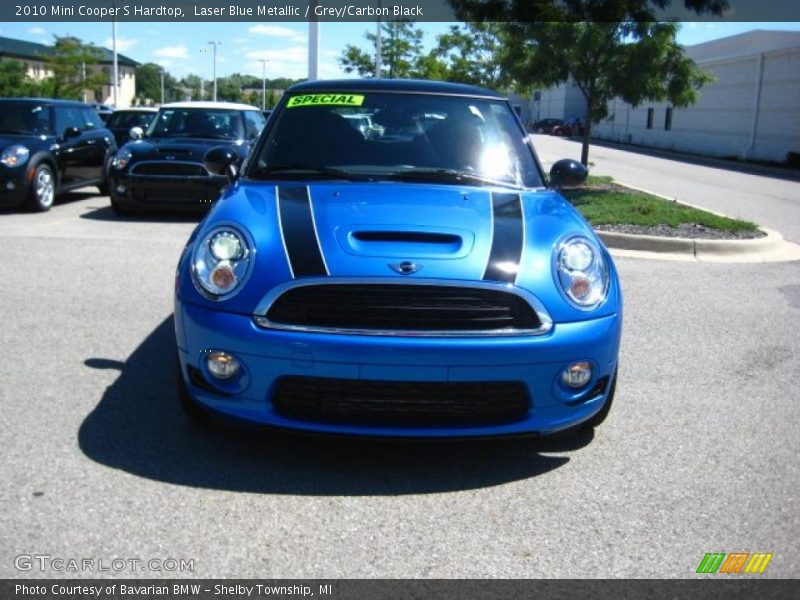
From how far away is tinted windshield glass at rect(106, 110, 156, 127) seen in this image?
18.6m

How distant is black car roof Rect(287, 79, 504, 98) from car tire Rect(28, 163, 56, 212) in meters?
7.27

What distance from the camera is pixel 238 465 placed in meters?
3.31

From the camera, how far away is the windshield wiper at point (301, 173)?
4105 mm

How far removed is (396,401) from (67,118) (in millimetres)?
10757

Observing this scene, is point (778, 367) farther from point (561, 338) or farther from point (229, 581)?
point (229, 581)

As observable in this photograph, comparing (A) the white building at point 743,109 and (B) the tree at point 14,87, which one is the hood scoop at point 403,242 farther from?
(B) the tree at point 14,87

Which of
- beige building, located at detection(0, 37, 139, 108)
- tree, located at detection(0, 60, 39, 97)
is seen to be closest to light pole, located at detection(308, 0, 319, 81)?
tree, located at detection(0, 60, 39, 97)

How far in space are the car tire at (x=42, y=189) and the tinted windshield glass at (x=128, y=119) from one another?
300 inches

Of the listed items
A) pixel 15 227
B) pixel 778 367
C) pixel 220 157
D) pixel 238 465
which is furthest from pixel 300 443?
pixel 15 227

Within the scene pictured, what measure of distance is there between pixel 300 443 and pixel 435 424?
0.72 m

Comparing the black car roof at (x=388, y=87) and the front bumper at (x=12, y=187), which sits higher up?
the black car roof at (x=388, y=87)

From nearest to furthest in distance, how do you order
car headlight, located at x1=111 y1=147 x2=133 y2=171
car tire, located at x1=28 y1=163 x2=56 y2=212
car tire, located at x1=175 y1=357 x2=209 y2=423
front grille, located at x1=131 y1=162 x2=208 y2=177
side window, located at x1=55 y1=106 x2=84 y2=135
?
car tire, located at x1=175 y1=357 x2=209 y2=423 → front grille, located at x1=131 y1=162 x2=208 y2=177 → car headlight, located at x1=111 y1=147 x2=133 y2=171 → car tire, located at x1=28 y1=163 x2=56 y2=212 → side window, located at x1=55 y1=106 x2=84 y2=135

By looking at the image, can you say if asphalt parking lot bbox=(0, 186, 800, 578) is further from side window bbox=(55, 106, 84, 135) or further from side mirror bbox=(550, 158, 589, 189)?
side window bbox=(55, 106, 84, 135)

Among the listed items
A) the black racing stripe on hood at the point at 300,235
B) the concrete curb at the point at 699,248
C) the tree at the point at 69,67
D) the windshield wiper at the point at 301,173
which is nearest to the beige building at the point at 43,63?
the tree at the point at 69,67
